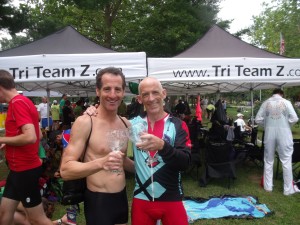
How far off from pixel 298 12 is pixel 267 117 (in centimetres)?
2154

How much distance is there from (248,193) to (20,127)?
4510 millimetres

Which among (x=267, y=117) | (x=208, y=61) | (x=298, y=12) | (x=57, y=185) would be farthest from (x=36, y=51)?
(x=298, y=12)

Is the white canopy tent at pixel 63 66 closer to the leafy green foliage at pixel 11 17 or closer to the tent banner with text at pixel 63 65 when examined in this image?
the tent banner with text at pixel 63 65

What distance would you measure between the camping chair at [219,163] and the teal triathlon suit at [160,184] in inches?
158

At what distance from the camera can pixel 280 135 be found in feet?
18.5

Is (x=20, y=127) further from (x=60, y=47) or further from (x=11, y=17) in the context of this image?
(x=11, y=17)

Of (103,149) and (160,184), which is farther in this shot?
(160,184)

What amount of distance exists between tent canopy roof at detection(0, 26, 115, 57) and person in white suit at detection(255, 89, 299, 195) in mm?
3400

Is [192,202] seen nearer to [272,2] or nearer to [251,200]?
[251,200]

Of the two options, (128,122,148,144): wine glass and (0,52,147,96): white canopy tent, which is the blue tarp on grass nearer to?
(0,52,147,96): white canopy tent

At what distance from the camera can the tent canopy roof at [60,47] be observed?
19.2ft

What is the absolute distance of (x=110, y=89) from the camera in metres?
1.97

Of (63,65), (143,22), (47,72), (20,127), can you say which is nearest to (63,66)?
(63,65)

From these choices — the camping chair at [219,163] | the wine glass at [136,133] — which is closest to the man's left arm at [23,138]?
the wine glass at [136,133]
